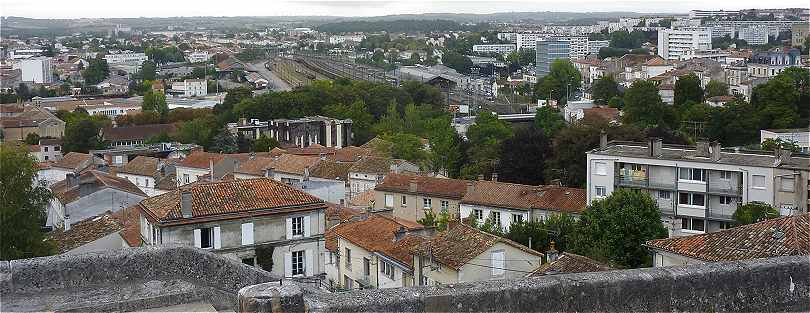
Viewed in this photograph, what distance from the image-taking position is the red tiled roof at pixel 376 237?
19328mm

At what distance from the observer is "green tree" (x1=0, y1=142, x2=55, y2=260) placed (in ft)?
64.0

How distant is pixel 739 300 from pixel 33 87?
122651mm

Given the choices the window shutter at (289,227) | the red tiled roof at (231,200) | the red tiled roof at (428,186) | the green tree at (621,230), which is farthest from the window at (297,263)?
the red tiled roof at (428,186)

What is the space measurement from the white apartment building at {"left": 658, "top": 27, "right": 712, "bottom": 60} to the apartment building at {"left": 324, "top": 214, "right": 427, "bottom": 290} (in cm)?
11746

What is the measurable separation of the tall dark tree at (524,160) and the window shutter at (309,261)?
712 inches

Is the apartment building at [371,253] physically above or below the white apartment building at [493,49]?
below

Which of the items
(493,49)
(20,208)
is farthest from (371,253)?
(493,49)

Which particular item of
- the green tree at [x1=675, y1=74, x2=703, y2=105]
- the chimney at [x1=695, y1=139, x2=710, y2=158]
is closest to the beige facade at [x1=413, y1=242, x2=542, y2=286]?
the chimney at [x1=695, y1=139, x2=710, y2=158]

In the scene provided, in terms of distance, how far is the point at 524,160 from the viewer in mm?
36781

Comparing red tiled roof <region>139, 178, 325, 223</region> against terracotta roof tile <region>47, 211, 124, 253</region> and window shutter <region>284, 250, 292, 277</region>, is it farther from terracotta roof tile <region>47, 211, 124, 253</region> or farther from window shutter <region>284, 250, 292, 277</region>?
terracotta roof tile <region>47, 211, 124, 253</region>

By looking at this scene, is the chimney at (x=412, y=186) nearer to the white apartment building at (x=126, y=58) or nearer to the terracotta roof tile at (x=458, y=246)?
the terracotta roof tile at (x=458, y=246)

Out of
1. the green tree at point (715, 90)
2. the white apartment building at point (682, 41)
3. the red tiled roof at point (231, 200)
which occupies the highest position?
the white apartment building at point (682, 41)

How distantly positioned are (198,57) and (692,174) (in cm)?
15359

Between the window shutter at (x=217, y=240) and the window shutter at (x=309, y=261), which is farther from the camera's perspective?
the window shutter at (x=309, y=261)
